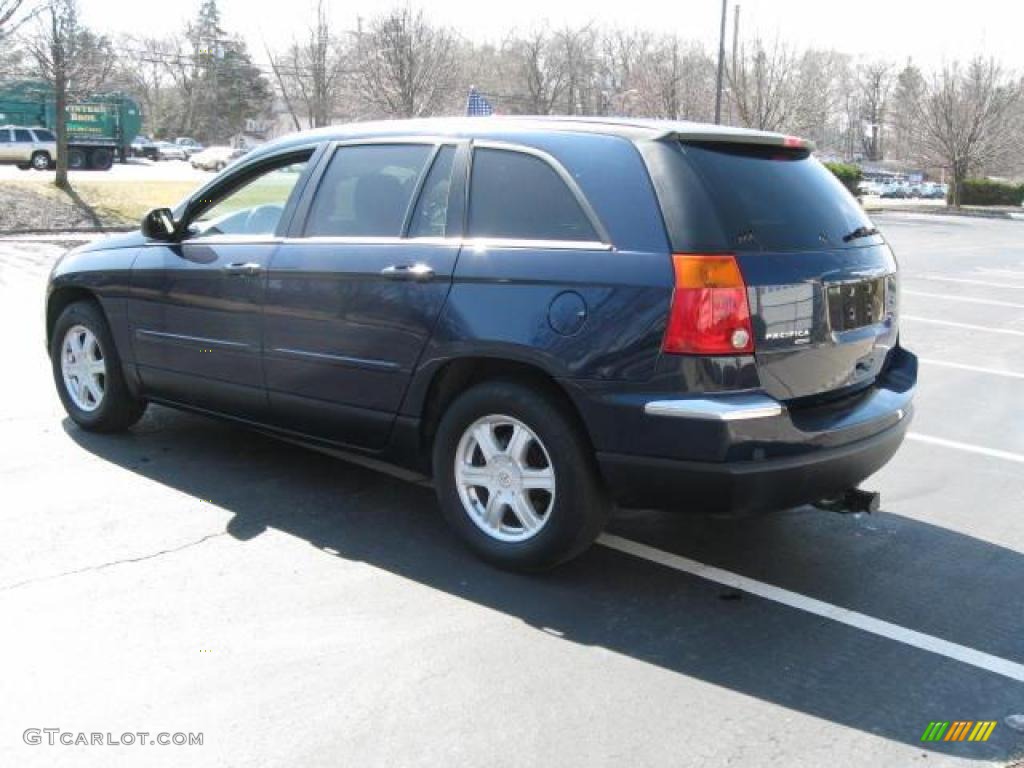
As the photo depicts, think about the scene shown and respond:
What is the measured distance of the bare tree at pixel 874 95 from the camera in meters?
113

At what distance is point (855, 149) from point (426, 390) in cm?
13284

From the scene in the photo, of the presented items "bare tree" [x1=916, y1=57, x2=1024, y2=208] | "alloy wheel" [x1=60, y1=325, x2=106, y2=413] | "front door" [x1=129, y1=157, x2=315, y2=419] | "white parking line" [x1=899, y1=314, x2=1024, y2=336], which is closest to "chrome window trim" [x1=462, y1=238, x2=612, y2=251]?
"front door" [x1=129, y1=157, x2=315, y2=419]

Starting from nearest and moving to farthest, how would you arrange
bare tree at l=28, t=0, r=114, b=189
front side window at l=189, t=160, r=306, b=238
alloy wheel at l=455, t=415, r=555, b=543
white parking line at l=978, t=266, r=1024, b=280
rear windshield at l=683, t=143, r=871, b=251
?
rear windshield at l=683, t=143, r=871, b=251, alloy wheel at l=455, t=415, r=555, b=543, front side window at l=189, t=160, r=306, b=238, white parking line at l=978, t=266, r=1024, b=280, bare tree at l=28, t=0, r=114, b=189

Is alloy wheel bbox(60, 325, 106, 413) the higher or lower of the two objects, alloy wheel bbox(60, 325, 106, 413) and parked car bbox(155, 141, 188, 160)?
the lower

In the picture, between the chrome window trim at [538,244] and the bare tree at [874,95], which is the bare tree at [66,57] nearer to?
the chrome window trim at [538,244]

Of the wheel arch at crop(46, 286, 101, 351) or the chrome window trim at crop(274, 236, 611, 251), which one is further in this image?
the wheel arch at crop(46, 286, 101, 351)

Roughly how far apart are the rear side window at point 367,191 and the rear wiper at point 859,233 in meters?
1.81

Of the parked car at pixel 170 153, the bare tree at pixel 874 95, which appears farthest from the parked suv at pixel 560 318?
the bare tree at pixel 874 95

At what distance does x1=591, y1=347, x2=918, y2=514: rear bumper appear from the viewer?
11.4 feet

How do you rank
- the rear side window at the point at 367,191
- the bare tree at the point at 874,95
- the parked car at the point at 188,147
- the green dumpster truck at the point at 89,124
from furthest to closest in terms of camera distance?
the bare tree at the point at 874,95 < the parked car at the point at 188,147 < the green dumpster truck at the point at 89,124 < the rear side window at the point at 367,191

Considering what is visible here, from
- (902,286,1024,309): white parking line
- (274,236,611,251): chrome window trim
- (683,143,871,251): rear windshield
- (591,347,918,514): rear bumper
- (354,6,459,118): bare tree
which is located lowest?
(902,286,1024,309): white parking line

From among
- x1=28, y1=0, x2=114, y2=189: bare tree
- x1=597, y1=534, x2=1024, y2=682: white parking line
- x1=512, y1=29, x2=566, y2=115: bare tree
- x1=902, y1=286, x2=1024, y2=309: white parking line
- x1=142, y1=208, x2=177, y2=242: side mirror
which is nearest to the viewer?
x1=597, y1=534, x2=1024, y2=682: white parking line

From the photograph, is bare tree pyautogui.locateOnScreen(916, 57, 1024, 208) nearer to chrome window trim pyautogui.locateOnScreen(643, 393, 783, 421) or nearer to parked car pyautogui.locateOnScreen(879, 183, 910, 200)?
parked car pyautogui.locateOnScreen(879, 183, 910, 200)

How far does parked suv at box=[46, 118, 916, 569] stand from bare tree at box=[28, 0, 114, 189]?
1924 centimetres
